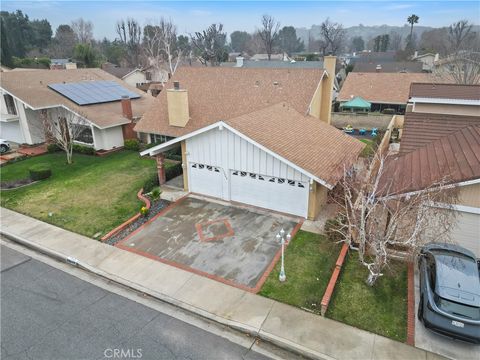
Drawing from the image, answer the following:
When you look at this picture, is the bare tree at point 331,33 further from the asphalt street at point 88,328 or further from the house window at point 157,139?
the asphalt street at point 88,328

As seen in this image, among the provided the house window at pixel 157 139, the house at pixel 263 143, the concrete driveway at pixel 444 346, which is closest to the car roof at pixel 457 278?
the concrete driveway at pixel 444 346

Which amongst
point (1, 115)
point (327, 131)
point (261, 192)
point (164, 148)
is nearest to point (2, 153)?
point (1, 115)

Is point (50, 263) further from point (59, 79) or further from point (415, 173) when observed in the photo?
point (59, 79)

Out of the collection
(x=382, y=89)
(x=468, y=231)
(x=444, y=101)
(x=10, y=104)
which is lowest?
(x=468, y=231)

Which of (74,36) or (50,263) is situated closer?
(50,263)

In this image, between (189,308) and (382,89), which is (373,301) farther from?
(382,89)

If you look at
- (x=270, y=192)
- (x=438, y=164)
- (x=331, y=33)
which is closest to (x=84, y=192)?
(x=270, y=192)
